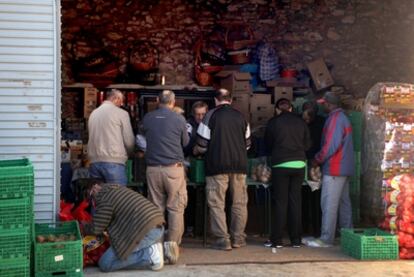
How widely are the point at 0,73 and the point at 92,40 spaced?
5.66 metres

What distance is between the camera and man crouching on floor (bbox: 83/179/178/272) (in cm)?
668

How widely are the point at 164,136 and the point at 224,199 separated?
1.15 meters

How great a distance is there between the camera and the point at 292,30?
12703 mm

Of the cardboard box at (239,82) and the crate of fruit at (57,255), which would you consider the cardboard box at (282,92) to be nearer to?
the cardboard box at (239,82)

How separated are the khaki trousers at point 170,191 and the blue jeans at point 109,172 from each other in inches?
12.6

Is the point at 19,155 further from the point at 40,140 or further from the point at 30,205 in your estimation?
the point at 30,205

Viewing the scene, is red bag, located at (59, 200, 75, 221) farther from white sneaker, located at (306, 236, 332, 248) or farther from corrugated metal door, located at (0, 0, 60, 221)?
white sneaker, located at (306, 236, 332, 248)

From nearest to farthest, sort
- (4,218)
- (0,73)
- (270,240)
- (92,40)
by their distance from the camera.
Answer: (4,218), (0,73), (270,240), (92,40)

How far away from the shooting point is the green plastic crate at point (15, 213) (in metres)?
5.78

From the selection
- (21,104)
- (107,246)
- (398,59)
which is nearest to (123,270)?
(107,246)

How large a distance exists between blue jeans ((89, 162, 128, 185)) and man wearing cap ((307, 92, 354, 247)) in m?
2.56

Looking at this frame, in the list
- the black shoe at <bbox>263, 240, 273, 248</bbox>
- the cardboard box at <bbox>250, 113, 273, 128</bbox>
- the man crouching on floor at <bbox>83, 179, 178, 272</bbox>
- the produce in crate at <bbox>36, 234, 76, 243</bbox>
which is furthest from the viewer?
the cardboard box at <bbox>250, 113, 273, 128</bbox>

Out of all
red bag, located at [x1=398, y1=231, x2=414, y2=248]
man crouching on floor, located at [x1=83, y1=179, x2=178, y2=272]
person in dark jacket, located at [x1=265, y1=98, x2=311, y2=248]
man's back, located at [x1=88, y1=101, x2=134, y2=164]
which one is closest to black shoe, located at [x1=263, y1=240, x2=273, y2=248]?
person in dark jacket, located at [x1=265, y1=98, x2=311, y2=248]

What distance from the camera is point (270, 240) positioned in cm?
837
